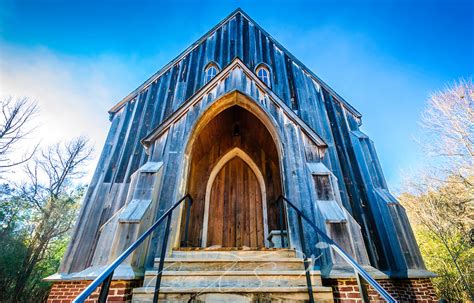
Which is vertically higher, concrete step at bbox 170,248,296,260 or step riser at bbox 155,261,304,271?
concrete step at bbox 170,248,296,260

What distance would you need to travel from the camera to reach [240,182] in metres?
7.10

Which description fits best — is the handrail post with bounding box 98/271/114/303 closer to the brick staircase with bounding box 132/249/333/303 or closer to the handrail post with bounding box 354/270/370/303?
the brick staircase with bounding box 132/249/333/303

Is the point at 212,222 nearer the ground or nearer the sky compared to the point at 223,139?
nearer the ground

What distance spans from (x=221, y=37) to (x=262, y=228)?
826cm

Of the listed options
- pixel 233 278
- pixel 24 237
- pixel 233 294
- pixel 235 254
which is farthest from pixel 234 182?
pixel 24 237

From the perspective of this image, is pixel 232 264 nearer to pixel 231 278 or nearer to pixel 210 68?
pixel 231 278

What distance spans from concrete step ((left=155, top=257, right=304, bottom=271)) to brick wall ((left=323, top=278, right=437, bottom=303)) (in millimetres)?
563

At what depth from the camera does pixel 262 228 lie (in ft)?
20.7

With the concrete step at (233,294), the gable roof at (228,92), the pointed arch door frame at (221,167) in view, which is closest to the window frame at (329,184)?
the gable roof at (228,92)

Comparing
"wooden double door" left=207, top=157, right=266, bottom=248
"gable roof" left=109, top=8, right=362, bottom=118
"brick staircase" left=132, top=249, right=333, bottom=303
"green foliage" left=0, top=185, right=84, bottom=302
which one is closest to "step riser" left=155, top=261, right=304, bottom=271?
"brick staircase" left=132, top=249, right=333, bottom=303

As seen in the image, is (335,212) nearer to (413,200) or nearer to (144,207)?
(144,207)

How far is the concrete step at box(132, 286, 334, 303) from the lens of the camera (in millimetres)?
2754

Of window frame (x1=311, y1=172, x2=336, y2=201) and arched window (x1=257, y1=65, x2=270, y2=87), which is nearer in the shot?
window frame (x1=311, y1=172, x2=336, y2=201)

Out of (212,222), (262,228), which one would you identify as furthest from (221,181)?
(262,228)
